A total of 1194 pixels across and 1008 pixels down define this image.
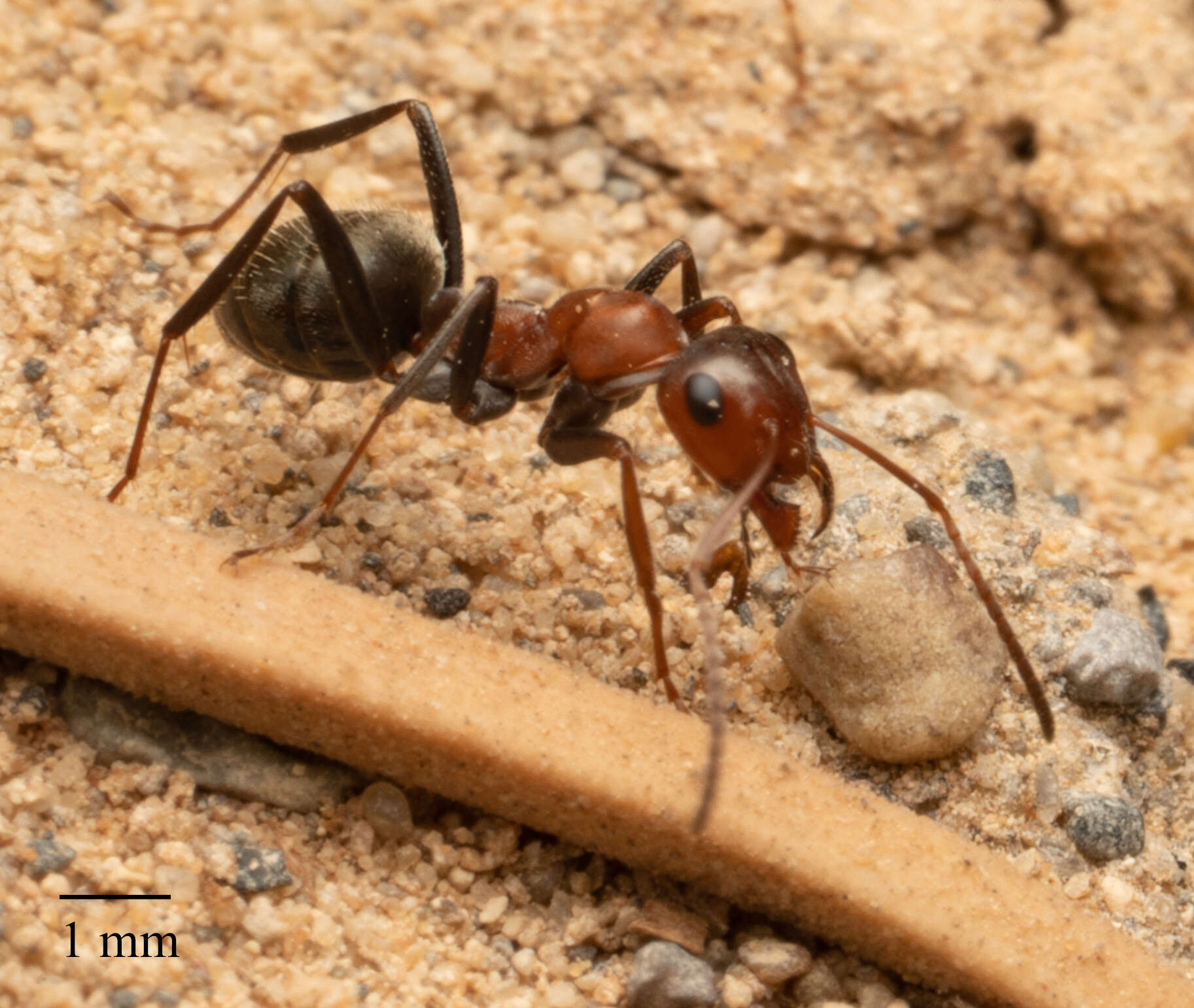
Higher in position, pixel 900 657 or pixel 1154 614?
pixel 900 657

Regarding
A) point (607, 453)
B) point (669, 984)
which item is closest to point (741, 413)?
point (607, 453)

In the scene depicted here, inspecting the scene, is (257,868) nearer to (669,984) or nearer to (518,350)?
(669,984)

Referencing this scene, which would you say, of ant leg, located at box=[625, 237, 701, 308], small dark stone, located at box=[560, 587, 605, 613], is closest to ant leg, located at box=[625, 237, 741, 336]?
ant leg, located at box=[625, 237, 701, 308]

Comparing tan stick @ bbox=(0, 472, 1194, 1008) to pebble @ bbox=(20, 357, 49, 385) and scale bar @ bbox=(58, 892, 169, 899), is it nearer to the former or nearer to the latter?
scale bar @ bbox=(58, 892, 169, 899)

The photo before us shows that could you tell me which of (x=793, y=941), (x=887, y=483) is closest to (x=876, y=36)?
(x=887, y=483)

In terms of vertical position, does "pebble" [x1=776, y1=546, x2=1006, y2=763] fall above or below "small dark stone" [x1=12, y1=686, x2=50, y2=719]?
above

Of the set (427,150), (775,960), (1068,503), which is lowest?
(775,960)
